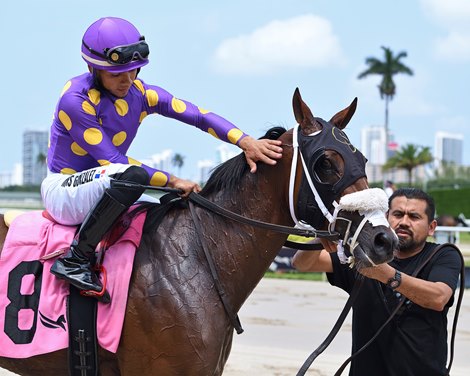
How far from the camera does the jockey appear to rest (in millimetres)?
3330

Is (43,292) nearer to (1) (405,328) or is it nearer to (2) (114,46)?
(2) (114,46)

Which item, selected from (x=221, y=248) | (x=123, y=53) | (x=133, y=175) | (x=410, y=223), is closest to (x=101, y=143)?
(x=133, y=175)

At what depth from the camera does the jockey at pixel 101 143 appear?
3.33m

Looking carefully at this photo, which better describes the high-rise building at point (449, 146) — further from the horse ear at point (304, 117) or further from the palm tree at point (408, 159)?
the horse ear at point (304, 117)

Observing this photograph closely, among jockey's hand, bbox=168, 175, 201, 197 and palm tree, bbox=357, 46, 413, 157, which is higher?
palm tree, bbox=357, 46, 413, 157

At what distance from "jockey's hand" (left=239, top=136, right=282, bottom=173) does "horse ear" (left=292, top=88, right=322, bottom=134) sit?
0.49 feet

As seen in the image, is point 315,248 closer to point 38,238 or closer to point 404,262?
point 404,262

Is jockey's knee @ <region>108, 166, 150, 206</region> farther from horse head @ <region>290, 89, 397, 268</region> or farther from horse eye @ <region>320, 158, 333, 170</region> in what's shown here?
horse eye @ <region>320, 158, 333, 170</region>

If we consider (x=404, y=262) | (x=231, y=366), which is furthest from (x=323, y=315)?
(x=404, y=262)

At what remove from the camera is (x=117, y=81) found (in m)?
3.51

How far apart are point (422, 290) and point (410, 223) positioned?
453mm

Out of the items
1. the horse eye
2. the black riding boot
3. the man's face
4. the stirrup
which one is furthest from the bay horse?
the man's face

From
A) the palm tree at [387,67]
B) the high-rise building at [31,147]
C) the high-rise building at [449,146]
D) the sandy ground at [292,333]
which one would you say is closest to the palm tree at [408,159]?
the palm tree at [387,67]

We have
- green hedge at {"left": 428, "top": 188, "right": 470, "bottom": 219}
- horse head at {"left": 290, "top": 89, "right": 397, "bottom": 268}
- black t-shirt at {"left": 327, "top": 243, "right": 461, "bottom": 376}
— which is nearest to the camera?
horse head at {"left": 290, "top": 89, "right": 397, "bottom": 268}
